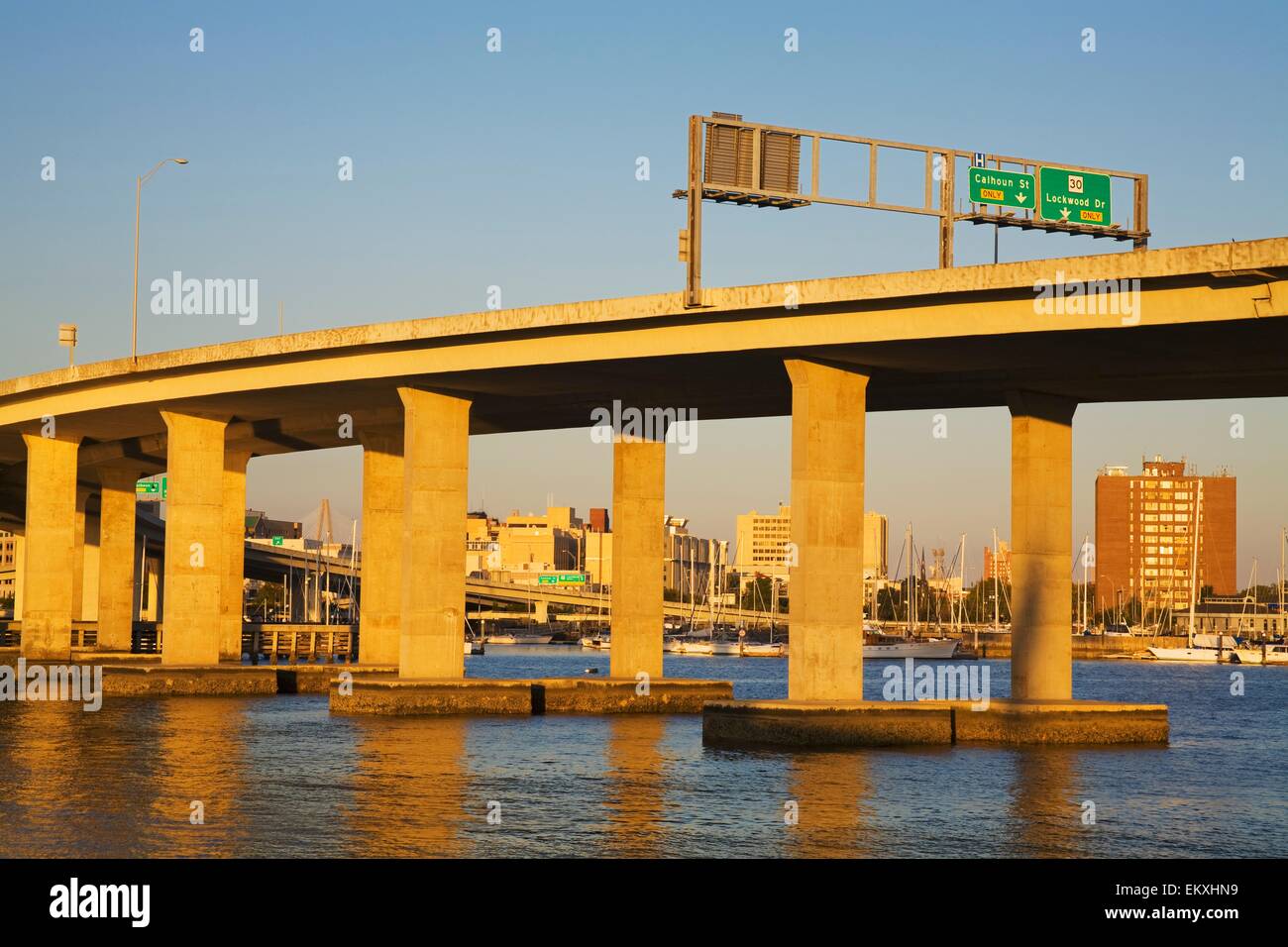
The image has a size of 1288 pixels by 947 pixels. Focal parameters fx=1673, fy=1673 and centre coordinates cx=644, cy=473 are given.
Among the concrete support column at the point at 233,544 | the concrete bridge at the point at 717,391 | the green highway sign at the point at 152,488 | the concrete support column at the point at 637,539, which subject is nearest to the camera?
the concrete bridge at the point at 717,391

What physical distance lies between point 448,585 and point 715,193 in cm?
1650

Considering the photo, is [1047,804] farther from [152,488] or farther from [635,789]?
[152,488]

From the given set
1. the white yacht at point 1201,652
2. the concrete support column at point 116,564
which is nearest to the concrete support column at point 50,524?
the concrete support column at point 116,564

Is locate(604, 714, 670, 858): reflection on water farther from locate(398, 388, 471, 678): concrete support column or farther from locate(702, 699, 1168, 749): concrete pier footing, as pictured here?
locate(398, 388, 471, 678): concrete support column

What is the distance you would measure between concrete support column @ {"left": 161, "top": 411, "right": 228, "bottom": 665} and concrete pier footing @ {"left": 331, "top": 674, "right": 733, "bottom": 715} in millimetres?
8632

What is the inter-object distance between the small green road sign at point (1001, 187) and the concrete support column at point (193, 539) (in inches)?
1266

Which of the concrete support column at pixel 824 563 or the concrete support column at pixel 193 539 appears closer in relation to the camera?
the concrete support column at pixel 824 563

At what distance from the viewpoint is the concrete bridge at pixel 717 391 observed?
128 ft

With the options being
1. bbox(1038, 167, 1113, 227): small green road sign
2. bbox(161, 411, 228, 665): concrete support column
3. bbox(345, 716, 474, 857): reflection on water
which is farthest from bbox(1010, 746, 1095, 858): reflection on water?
bbox(161, 411, 228, 665): concrete support column

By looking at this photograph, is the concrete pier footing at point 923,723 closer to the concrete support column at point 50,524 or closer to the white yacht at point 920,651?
the concrete support column at point 50,524

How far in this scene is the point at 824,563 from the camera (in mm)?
41812

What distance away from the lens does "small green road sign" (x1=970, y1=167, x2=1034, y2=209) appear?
43.8 m
